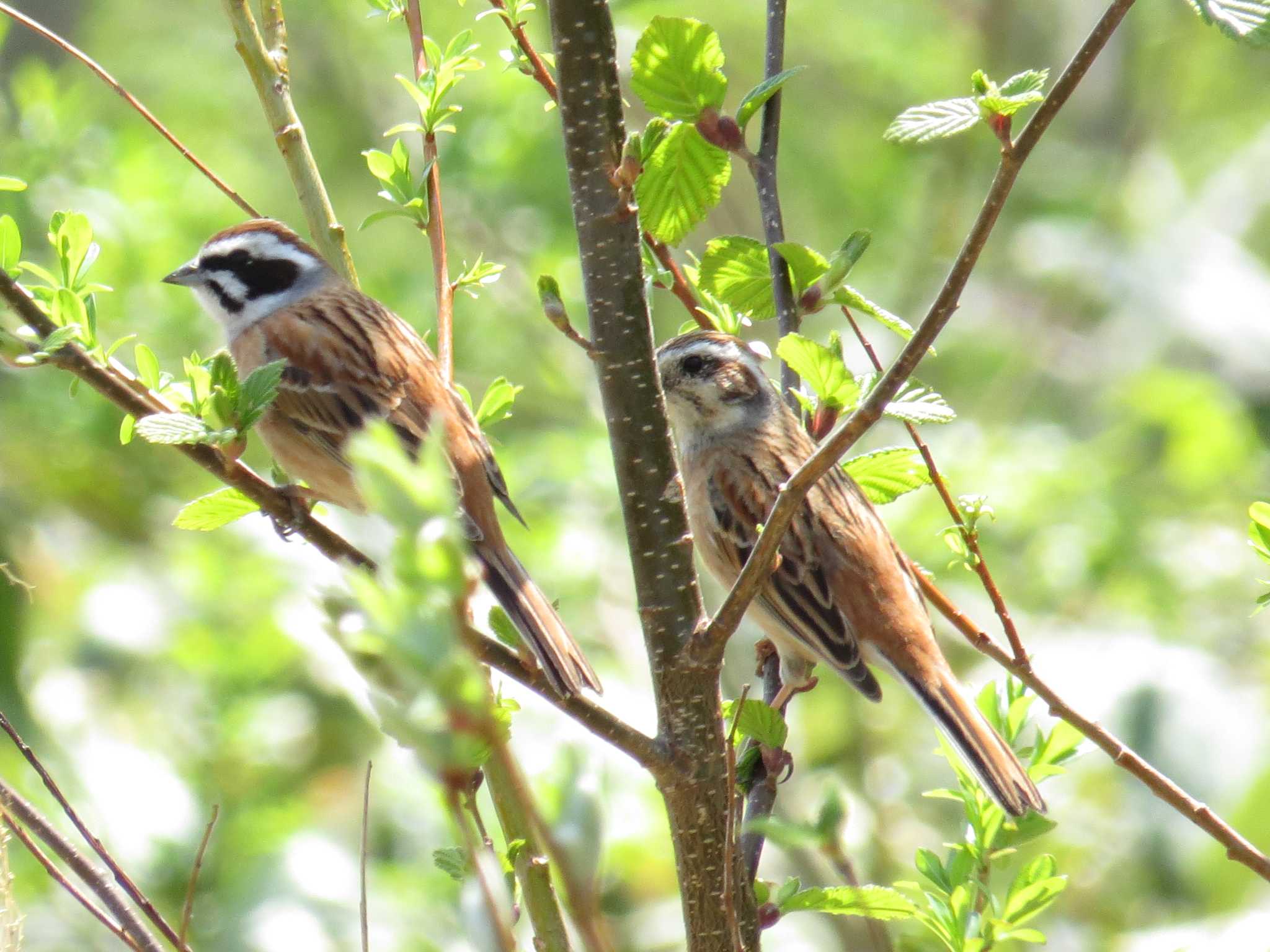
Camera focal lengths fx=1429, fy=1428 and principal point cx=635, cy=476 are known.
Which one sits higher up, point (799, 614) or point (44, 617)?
point (44, 617)

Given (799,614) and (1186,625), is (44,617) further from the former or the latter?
(1186,625)

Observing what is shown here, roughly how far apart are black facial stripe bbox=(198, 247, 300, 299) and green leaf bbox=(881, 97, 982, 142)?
2.33 meters

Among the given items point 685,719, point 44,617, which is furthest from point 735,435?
point 44,617

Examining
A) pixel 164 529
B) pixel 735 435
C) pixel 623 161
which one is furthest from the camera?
pixel 164 529

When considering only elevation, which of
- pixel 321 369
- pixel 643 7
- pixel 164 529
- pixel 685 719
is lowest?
pixel 685 719

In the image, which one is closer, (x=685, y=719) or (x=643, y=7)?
(x=685, y=719)

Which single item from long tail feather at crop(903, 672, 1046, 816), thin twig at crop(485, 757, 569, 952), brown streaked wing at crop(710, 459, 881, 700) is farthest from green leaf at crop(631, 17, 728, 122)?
brown streaked wing at crop(710, 459, 881, 700)

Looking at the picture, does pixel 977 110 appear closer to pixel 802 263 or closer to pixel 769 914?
pixel 802 263

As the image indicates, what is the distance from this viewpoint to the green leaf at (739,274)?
1.97 m

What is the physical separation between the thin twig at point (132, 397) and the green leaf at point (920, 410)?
0.67 metres

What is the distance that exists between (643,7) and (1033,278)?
2790 millimetres

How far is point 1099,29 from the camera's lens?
1.22 meters

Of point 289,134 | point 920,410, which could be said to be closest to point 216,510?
point 289,134

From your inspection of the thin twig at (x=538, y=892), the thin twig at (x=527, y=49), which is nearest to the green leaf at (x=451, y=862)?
the thin twig at (x=538, y=892)
